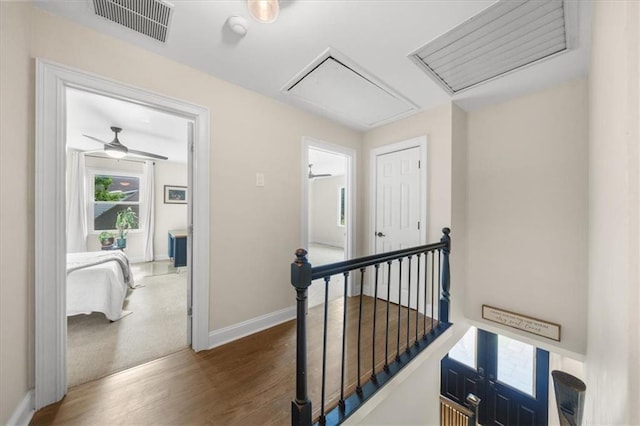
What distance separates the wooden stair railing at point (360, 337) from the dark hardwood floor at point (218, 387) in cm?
2

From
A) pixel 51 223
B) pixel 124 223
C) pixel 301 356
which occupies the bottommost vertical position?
pixel 301 356

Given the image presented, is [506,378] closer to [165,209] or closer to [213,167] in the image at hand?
[213,167]

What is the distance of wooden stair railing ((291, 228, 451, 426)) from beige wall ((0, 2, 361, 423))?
2.78 feet

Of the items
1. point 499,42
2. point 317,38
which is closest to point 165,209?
point 317,38

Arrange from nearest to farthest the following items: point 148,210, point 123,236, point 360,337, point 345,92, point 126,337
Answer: point 360,337 < point 126,337 < point 345,92 < point 123,236 < point 148,210

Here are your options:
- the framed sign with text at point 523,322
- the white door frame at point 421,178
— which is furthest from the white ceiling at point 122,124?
the framed sign with text at point 523,322

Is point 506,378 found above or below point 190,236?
below

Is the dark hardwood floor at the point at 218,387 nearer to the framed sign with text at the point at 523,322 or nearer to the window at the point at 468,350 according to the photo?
the framed sign with text at the point at 523,322

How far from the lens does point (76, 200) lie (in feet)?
14.9

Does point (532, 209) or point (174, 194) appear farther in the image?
point (174, 194)

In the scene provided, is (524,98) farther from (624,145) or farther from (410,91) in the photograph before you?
(624,145)

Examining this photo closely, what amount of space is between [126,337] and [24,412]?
960 mm

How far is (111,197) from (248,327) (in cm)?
511

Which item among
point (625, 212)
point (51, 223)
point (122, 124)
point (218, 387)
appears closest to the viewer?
point (625, 212)
